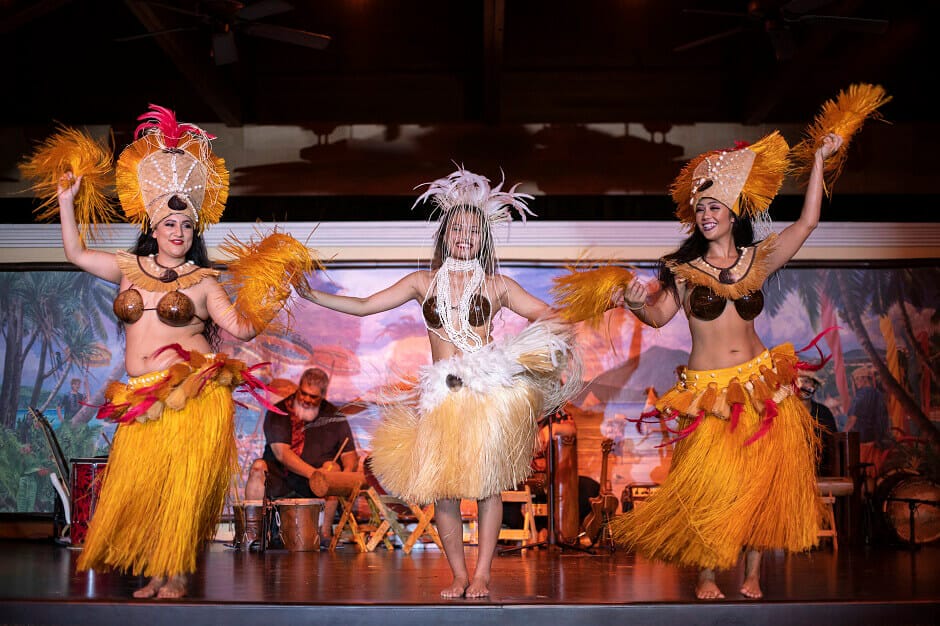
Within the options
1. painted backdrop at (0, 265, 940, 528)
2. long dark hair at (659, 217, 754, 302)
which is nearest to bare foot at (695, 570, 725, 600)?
long dark hair at (659, 217, 754, 302)

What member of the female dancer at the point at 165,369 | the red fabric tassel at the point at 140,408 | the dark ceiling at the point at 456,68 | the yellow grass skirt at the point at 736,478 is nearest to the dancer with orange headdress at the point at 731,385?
the yellow grass skirt at the point at 736,478

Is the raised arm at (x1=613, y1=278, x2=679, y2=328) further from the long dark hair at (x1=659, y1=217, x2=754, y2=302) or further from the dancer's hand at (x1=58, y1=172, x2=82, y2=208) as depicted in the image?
the dancer's hand at (x1=58, y1=172, x2=82, y2=208)

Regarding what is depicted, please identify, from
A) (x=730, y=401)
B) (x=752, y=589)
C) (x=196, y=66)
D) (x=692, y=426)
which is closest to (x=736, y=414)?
(x=730, y=401)

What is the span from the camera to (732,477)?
3.54 m

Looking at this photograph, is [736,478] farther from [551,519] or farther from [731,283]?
Result: [551,519]

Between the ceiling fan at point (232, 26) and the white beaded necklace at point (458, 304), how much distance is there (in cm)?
338

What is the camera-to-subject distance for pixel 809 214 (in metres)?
3.71

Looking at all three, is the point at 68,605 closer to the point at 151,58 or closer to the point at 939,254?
the point at 151,58

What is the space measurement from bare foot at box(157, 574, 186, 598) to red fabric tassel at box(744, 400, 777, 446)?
2187 mm

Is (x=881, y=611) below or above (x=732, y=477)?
below

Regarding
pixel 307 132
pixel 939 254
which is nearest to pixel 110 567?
pixel 307 132

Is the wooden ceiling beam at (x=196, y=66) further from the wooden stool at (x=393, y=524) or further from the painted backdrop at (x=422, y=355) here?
the wooden stool at (x=393, y=524)

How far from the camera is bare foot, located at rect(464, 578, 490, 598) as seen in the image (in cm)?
344

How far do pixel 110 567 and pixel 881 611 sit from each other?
2.84 m
